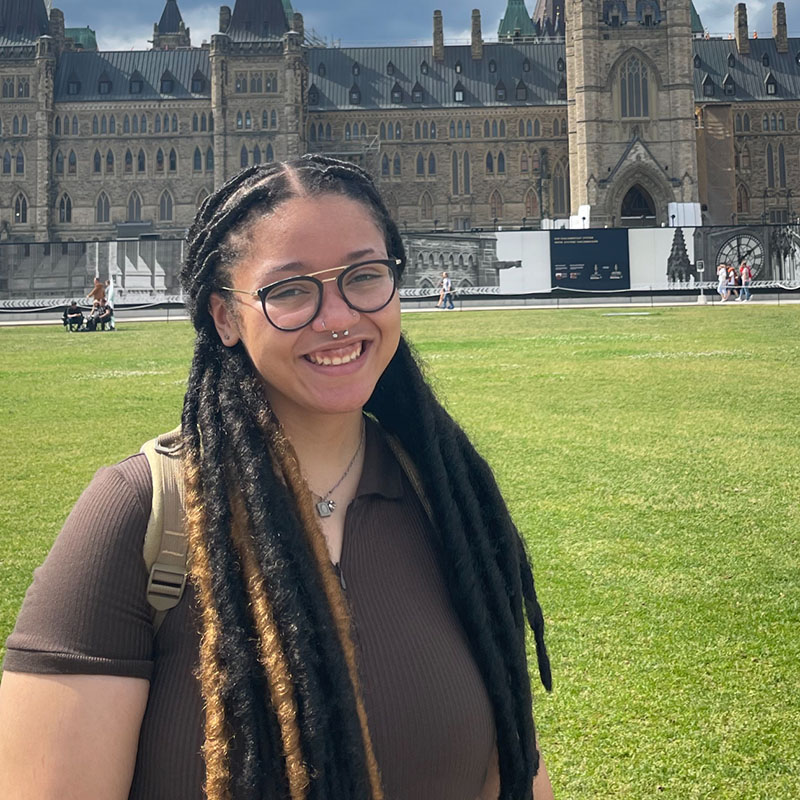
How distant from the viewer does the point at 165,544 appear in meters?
1.86

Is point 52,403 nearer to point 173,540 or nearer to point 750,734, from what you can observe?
point 750,734

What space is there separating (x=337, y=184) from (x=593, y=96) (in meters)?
68.6

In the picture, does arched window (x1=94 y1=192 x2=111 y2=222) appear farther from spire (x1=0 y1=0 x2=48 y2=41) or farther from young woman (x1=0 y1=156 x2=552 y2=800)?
young woman (x1=0 y1=156 x2=552 y2=800)

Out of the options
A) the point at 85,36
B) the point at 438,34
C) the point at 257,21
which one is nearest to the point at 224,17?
the point at 257,21

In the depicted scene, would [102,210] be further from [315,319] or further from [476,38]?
[315,319]

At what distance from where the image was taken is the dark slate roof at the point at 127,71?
80938mm

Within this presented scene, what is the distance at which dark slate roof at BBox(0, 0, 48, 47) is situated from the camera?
273ft

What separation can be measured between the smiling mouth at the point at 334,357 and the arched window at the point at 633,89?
69537 millimetres

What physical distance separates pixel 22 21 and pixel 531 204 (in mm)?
41406

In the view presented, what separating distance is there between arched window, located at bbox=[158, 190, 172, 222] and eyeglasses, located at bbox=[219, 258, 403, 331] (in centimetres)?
7969

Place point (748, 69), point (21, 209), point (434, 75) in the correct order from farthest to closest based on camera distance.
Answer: point (748, 69) < point (434, 75) < point (21, 209)

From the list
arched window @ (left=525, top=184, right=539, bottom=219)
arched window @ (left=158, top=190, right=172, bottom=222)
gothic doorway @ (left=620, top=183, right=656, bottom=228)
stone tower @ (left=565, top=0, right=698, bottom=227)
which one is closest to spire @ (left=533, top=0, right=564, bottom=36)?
arched window @ (left=525, top=184, right=539, bottom=219)

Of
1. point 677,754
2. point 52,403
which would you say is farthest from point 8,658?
point 52,403

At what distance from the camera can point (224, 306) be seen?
2191 millimetres
